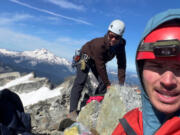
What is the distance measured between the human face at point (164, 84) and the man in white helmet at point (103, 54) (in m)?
7.03

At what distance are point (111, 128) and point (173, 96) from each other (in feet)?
16.7

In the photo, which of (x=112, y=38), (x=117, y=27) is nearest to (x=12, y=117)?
(x=112, y=38)

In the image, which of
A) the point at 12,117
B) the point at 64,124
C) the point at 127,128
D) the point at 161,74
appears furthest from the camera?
the point at 64,124

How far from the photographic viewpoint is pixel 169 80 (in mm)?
2160

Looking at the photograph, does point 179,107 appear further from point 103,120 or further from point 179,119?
point 103,120

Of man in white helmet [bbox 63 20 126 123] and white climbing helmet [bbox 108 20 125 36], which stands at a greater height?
white climbing helmet [bbox 108 20 125 36]

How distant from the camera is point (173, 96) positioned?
222 cm

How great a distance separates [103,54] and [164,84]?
24.4ft

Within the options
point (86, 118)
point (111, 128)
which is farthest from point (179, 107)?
point (86, 118)

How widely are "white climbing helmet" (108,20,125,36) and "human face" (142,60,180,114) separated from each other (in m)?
7.07

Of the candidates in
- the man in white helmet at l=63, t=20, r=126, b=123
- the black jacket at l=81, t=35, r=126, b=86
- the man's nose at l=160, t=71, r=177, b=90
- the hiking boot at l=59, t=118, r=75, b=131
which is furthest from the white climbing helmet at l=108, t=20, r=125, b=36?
the man's nose at l=160, t=71, r=177, b=90

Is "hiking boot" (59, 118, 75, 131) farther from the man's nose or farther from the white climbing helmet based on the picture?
the man's nose

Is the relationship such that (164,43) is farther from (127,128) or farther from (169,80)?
(127,128)

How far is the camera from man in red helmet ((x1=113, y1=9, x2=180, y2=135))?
A: 2184mm
